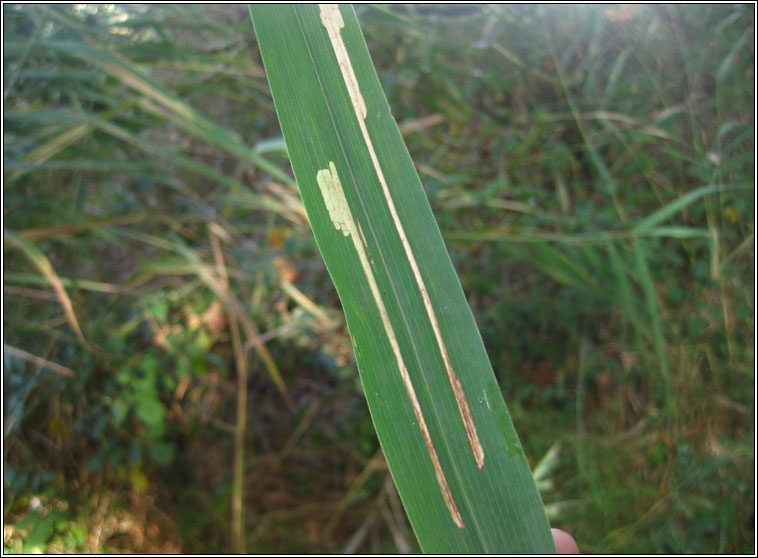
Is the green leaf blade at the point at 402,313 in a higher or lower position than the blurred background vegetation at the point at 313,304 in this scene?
higher

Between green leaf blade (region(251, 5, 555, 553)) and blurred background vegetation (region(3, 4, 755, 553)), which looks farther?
blurred background vegetation (region(3, 4, 755, 553))

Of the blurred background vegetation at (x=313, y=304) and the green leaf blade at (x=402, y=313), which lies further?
the blurred background vegetation at (x=313, y=304)

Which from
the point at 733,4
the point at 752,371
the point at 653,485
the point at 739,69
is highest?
the point at 733,4

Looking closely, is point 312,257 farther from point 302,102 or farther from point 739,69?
point 739,69

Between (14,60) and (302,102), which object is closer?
(302,102)

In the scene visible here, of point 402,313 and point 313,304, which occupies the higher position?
point 402,313

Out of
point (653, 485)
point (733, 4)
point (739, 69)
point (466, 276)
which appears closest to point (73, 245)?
point (466, 276)

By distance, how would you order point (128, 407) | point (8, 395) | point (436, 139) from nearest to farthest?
1. point (8, 395)
2. point (128, 407)
3. point (436, 139)

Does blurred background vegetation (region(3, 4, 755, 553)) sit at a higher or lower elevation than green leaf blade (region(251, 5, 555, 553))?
lower
